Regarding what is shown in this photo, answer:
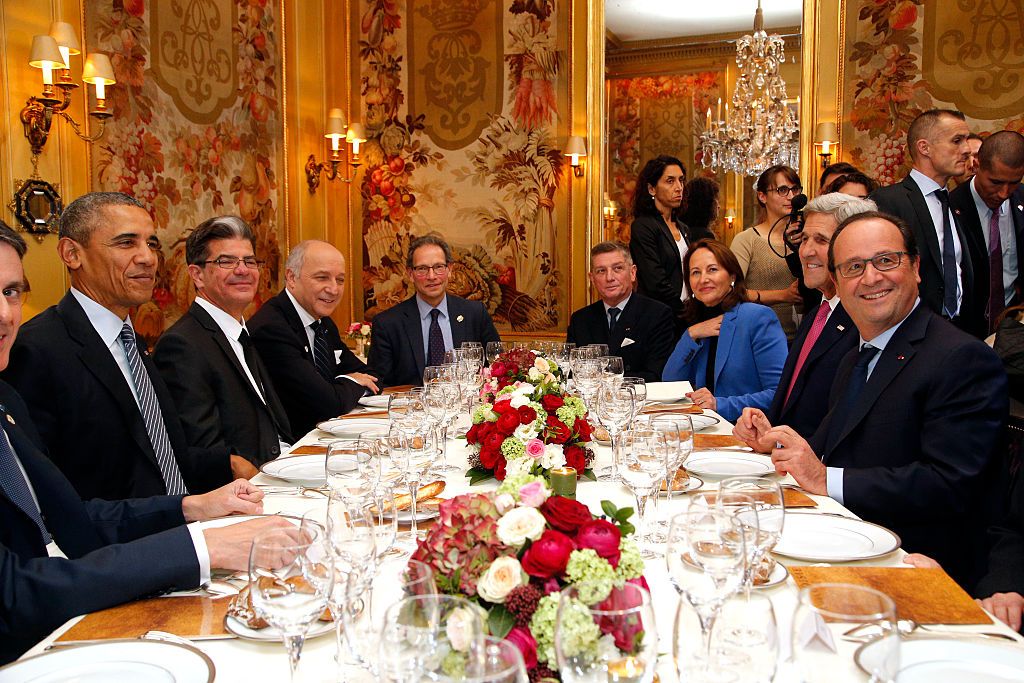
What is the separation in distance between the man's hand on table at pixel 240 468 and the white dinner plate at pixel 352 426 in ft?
0.93

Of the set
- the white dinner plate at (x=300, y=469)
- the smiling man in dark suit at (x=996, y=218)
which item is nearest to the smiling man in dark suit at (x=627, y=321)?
the smiling man in dark suit at (x=996, y=218)

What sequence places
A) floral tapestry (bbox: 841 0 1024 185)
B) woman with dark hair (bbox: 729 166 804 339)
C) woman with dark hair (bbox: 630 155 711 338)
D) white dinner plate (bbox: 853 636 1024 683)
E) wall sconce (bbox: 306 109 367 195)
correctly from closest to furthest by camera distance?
white dinner plate (bbox: 853 636 1024 683), woman with dark hair (bbox: 729 166 804 339), woman with dark hair (bbox: 630 155 711 338), floral tapestry (bbox: 841 0 1024 185), wall sconce (bbox: 306 109 367 195)

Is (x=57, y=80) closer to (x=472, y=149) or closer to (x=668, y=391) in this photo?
(x=668, y=391)

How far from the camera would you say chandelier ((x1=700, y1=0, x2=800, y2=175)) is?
6637mm

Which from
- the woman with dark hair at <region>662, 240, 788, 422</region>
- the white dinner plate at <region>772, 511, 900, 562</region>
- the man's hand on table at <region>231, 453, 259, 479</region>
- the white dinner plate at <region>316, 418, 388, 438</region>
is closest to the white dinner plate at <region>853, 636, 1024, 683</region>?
the white dinner plate at <region>772, 511, 900, 562</region>

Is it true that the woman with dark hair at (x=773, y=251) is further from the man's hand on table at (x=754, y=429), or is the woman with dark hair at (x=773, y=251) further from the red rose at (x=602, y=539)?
the red rose at (x=602, y=539)

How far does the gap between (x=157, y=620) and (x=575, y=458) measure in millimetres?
1168

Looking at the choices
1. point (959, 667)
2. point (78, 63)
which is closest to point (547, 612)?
point (959, 667)

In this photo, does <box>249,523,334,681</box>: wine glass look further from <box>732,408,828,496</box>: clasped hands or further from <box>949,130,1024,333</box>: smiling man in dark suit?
<box>949,130,1024,333</box>: smiling man in dark suit

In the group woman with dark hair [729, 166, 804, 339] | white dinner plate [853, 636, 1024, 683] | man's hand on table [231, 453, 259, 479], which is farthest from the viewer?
woman with dark hair [729, 166, 804, 339]

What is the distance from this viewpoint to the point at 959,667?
3.74 feet

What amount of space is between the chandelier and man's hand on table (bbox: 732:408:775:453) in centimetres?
459

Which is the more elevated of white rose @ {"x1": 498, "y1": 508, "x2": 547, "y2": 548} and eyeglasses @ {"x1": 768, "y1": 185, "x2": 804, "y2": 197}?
eyeglasses @ {"x1": 768, "y1": 185, "x2": 804, "y2": 197}

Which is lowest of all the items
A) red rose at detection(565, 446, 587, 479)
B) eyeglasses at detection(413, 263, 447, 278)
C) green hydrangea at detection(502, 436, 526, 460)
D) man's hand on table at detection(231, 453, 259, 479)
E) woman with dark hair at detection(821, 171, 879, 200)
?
man's hand on table at detection(231, 453, 259, 479)
